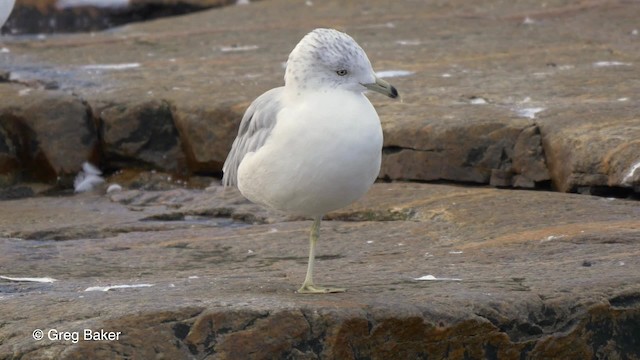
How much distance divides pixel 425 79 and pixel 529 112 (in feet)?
3.82

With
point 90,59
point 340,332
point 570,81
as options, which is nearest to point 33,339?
point 340,332

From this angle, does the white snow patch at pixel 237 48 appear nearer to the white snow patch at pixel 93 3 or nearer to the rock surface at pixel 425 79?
the rock surface at pixel 425 79

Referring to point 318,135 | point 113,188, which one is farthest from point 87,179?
point 318,135

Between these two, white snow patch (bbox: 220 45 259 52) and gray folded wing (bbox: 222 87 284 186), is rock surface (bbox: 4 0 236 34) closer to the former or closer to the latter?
white snow patch (bbox: 220 45 259 52)

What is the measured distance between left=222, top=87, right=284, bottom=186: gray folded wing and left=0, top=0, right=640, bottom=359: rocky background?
402mm

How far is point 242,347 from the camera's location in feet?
11.9

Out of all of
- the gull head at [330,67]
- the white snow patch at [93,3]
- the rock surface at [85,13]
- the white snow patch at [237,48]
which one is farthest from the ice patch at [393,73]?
the white snow patch at [93,3]

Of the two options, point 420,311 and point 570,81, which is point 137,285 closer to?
point 420,311

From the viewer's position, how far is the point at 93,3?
10.7 meters

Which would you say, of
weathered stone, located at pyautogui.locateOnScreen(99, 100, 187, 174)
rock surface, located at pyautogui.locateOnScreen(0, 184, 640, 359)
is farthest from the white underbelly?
weathered stone, located at pyautogui.locateOnScreen(99, 100, 187, 174)

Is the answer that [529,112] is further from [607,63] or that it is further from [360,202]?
[607,63]

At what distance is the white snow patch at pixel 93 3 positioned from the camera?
35.0 ft

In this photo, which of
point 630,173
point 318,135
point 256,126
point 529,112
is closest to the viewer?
point 318,135

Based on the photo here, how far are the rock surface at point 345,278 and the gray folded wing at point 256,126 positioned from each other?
400mm
